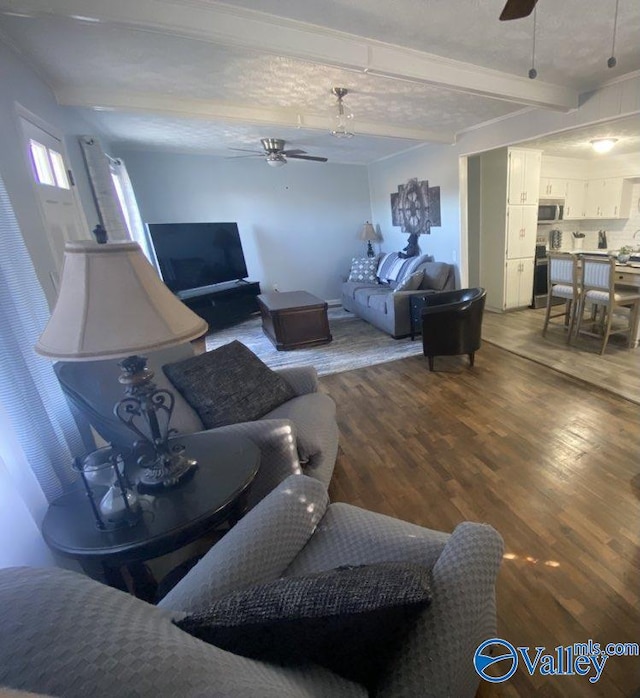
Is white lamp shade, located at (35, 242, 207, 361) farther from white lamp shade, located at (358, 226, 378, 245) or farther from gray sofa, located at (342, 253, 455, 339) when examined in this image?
white lamp shade, located at (358, 226, 378, 245)

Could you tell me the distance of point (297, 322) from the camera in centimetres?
418

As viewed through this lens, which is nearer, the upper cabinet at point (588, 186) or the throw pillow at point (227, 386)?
the throw pillow at point (227, 386)

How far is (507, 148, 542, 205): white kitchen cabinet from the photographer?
176 inches

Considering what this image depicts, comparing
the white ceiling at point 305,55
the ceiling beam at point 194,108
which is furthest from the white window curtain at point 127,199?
the ceiling beam at point 194,108

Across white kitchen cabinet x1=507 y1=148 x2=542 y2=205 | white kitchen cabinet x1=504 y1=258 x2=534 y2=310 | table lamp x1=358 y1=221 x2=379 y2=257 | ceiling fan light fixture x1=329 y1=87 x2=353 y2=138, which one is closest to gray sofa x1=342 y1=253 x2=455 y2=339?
table lamp x1=358 y1=221 x2=379 y2=257

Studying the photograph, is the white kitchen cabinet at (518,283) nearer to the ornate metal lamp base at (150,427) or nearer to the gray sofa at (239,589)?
the gray sofa at (239,589)

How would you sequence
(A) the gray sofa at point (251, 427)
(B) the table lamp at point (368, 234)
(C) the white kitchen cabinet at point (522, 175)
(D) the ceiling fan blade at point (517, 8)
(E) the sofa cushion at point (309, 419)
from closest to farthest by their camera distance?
(D) the ceiling fan blade at point (517, 8) → (A) the gray sofa at point (251, 427) → (E) the sofa cushion at point (309, 419) → (C) the white kitchen cabinet at point (522, 175) → (B) the table lamp at point (368, 234)

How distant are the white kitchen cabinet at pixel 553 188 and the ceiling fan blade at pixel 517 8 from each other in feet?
16.7

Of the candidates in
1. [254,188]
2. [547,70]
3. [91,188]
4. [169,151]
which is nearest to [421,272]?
[547,70]

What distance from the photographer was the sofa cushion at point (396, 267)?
4758 millimetres

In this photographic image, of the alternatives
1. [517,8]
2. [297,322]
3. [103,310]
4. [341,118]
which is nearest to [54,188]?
[103,310]

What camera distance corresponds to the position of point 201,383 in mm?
1764

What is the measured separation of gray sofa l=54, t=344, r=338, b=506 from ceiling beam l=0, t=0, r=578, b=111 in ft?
5.23

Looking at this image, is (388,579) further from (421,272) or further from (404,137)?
(404,137)
